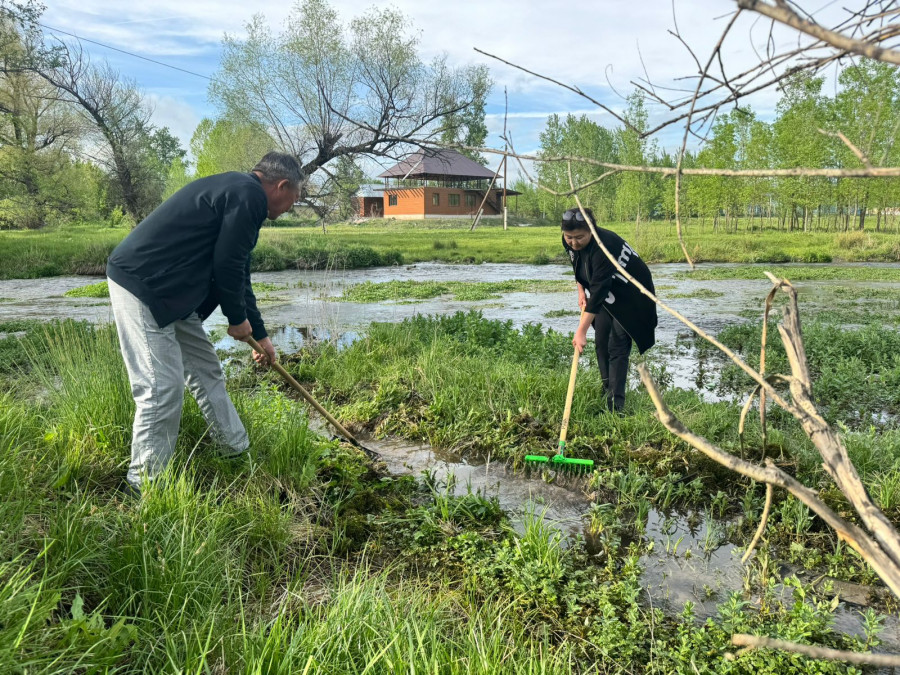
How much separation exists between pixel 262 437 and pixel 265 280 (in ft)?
48.2

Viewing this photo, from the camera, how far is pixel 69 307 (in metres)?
12.0

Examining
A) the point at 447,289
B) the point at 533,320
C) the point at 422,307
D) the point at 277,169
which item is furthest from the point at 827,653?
the point at 447,289

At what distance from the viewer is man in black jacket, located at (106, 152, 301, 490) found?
3371 mm

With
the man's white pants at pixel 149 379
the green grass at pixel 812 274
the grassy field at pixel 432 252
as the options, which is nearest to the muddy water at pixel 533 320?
the green grass at pixel 812 274

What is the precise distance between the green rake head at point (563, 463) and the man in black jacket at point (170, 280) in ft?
7.64

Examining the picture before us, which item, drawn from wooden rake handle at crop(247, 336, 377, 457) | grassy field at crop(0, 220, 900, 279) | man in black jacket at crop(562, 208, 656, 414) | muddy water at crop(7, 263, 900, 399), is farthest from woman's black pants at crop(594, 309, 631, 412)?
grassy field at crop(0, 220, 900, 279)

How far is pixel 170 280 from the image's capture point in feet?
11.2

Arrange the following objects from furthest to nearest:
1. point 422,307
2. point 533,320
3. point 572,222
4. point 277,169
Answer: point 422,307 < point 533,320 < point 572,222 < point 277,169

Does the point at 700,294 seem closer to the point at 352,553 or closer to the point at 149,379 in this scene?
the point at 352,553

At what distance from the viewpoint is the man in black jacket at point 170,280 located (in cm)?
337

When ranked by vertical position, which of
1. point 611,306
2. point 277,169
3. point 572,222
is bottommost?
point 611,306

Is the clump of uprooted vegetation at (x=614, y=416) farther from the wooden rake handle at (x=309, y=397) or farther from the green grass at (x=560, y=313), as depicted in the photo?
the green grass at (x=560, y=313)

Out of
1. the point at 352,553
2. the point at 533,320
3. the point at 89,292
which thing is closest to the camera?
the point at 352,553

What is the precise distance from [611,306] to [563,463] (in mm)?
1520
